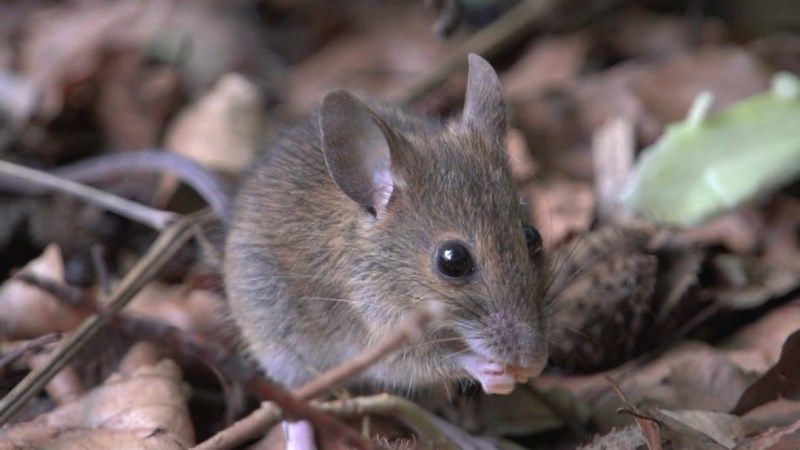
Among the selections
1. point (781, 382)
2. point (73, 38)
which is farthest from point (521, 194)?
point (73, 38)

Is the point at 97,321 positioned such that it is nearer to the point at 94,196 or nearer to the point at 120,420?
the point at 120,420

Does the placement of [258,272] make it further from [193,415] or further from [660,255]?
[660,255]

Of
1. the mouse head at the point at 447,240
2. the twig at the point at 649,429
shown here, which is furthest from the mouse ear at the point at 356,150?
the twig at the point at 649,429

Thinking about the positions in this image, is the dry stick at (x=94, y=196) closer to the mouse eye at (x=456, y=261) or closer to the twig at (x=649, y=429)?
the mouse eye at (x=456, y=261)

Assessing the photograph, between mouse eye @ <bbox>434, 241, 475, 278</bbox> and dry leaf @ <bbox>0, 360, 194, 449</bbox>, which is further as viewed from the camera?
dry leaf @ <bbox>0, 360, 194, 449</bbox>

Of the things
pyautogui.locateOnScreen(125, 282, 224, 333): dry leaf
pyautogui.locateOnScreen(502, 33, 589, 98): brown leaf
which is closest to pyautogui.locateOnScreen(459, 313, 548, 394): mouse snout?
pyautogui.locateOnScreen(125, 282, 224, 333): dry leaf

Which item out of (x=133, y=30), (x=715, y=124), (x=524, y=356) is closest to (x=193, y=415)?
(x=524, y=356)

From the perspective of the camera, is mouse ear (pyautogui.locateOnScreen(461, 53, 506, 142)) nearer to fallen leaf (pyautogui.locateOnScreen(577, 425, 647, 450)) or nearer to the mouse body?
the mouse body
